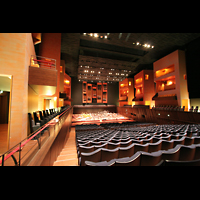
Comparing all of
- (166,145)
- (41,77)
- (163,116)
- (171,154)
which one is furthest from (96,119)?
(171,154)

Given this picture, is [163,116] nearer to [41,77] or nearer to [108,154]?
[108,154]

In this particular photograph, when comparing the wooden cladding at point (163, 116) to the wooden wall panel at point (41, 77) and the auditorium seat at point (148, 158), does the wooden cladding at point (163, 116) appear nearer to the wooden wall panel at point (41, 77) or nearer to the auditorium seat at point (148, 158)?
the auditorium seat at point (148, 158)

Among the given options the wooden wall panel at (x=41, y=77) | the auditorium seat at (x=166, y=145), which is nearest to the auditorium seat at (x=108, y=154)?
the auditorium seat at (x=166, y=145)

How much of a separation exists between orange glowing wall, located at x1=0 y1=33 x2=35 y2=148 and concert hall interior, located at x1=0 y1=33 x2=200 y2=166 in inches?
1.1

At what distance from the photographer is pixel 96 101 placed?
25.0 meters

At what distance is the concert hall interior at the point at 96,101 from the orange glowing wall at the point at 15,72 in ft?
0.09

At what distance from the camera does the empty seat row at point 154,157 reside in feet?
4.48

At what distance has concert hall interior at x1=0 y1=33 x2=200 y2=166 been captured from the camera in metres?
2.03

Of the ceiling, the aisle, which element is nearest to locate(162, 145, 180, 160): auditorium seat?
the aisle

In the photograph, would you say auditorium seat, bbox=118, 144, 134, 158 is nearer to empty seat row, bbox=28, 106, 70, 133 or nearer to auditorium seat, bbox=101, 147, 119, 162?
auditorium seat, bbox=101, 147, 119, 162

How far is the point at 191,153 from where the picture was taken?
201 centimetres
